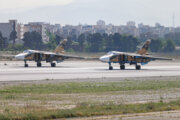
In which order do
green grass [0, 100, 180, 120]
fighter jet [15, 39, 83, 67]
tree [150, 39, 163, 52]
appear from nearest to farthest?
green grass [0, 100, 180, 120] < fighter jet [15, 39, 83, 67] < tree [150, 39, 163, 52]

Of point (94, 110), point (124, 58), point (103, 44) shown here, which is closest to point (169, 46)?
point (103, 44)

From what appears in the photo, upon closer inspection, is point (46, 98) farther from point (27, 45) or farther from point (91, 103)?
point (27, 45)

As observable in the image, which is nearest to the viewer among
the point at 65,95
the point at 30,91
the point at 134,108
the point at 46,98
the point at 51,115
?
the point at 51,115

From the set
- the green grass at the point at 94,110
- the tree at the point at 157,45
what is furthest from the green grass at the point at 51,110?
the tree at the point at 157,45

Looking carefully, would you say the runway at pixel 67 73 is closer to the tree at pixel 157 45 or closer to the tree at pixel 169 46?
the tree at pixel 169 46

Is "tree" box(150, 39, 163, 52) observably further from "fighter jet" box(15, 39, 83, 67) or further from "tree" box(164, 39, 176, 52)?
"fighter jet" box(15, 39, 83, 67)

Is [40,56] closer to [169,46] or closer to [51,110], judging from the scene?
[51,110]

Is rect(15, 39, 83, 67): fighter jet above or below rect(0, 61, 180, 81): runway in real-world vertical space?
above

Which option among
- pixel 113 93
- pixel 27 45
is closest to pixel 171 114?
pixel 113 93

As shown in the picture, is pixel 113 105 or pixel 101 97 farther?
pixel 101 97

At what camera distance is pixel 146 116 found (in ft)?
65.2

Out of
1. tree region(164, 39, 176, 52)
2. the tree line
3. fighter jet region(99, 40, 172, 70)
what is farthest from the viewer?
the tree line

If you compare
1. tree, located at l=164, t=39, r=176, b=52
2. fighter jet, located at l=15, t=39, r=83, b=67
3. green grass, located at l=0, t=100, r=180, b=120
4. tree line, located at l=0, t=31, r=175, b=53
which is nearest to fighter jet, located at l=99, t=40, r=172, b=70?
fighter jet, located at l=15, t=39, r=83, b=67

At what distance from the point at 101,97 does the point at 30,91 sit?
17.1 feet
